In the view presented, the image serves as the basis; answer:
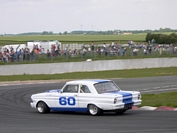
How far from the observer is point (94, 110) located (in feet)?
56.9

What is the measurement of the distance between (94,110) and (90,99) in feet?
1.34

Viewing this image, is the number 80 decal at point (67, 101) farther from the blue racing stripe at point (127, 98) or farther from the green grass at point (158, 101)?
the green grass at point (158, 101)

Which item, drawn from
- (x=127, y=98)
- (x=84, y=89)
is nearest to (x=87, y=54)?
(x=84, y=89)

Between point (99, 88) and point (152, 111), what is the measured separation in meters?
2.26

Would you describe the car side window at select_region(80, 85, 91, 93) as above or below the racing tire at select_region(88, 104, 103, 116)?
above

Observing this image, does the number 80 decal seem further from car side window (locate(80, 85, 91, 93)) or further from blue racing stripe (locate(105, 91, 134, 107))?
blue racing stripe (locate(105, 91, 134, 107))

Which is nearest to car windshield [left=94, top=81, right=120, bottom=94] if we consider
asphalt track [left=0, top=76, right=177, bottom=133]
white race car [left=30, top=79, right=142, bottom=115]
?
white race car [left=30, top=79, right=142, bottom=115]

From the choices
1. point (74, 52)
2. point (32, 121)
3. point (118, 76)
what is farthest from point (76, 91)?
point (74, 52)

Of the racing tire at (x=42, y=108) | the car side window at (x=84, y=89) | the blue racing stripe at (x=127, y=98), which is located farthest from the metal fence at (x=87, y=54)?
the blue racing stripe at (x=127, y=98)

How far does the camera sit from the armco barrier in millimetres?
43156

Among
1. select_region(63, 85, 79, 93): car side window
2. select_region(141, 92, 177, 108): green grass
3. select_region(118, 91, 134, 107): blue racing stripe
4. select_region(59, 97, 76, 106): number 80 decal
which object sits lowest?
select_region(141, 92, 177, 108): green grass

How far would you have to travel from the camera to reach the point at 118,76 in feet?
134

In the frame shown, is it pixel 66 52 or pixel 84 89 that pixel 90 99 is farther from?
pixel 66 52

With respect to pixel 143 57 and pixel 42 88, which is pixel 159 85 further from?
pixel 143 57
